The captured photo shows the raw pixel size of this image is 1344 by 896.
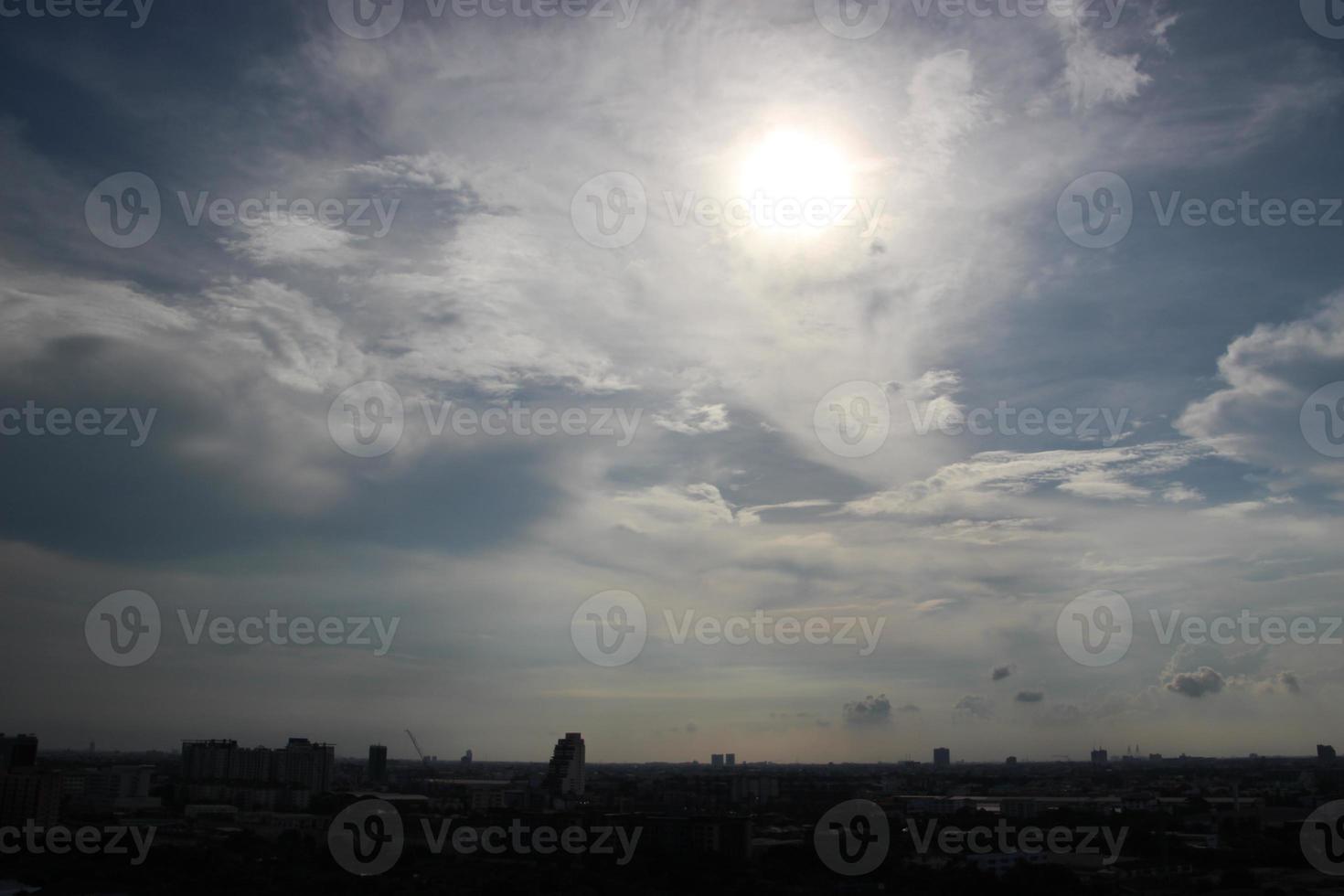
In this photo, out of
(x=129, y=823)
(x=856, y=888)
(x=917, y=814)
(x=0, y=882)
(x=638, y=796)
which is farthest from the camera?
(x=638, y=796)

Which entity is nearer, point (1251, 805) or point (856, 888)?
point (856, 888)

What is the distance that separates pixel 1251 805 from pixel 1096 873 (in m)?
33.9

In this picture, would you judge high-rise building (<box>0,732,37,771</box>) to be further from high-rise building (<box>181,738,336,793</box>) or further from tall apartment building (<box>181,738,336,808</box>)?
high-rise building (<box>181,738,336,793</box>)

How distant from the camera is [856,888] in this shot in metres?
36.9

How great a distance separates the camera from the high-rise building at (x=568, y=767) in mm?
87750

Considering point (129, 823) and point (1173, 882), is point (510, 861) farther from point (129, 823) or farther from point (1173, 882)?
point (1173, 882)

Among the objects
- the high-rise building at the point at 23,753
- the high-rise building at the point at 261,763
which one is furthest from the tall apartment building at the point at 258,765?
the high-rise building at the point at 23,753

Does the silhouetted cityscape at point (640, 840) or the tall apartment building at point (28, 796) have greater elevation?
the tall apartment building at point (28, 796)

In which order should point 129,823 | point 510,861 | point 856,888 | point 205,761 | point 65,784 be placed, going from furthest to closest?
point 205,761 → point 65,784 → point 129,823 → point 510,861 → point 856,888

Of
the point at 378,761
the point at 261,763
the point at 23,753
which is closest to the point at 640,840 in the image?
the point at 23,753

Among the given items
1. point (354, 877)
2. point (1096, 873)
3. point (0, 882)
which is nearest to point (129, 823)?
point (0, 882)

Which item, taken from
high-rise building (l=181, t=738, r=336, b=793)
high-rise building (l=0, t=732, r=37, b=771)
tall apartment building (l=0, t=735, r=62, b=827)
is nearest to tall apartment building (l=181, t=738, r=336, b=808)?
high-rise building (l=181, t=738, r=336, b=793)

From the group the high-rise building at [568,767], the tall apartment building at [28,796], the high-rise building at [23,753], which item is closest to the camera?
the tall apartment building at [28,796]

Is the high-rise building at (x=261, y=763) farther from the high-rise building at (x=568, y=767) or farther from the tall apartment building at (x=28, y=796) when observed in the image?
the tall apartment building at (x=28, y=796)
